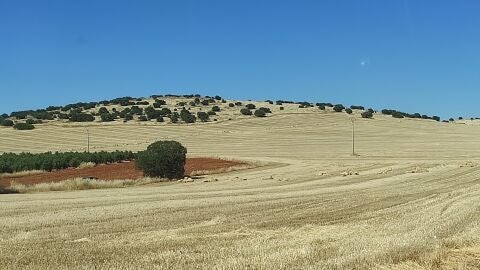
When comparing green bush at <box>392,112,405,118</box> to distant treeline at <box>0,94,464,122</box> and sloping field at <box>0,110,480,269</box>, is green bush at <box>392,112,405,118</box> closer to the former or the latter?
distant treeline at <box>0,94,464,122</box>

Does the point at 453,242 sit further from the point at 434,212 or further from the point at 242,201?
the point at 242,201

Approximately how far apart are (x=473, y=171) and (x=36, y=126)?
8667 centimetres

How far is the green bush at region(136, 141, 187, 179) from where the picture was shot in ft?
143

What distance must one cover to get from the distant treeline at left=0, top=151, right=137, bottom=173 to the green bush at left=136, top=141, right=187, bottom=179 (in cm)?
2026

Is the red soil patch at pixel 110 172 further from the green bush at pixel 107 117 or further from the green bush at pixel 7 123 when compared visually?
the green bush at pixel 7 123

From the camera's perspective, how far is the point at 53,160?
63.5m

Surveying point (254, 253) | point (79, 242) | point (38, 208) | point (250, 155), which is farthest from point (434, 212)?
point (250, 155)

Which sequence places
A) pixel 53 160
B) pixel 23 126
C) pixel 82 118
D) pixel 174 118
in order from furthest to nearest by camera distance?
pixel 82 118 → pixel 174 118 → pixel 23 126 → pixel 53 160

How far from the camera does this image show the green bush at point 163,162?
43.6m

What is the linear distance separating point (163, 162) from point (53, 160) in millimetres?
23860

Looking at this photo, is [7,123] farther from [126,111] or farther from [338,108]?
[338,108]

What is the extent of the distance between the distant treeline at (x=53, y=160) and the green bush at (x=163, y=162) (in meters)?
20.3

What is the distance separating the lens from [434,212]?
60.1ft

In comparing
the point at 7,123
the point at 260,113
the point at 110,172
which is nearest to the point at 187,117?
the point at 260,113
